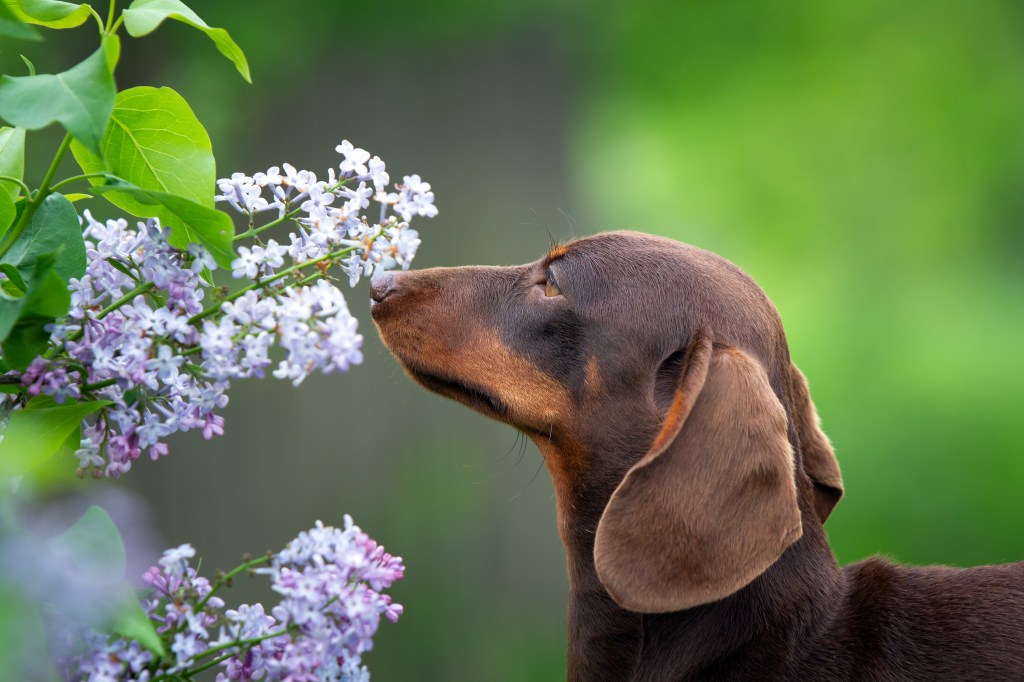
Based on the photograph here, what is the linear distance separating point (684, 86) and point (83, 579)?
10.5 meters

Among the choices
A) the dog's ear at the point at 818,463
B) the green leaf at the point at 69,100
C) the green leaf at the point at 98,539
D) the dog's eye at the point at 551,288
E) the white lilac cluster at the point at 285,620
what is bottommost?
the dog's ear at the point at 818,463

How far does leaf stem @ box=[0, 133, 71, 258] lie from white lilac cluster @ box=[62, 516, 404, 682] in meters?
0.44

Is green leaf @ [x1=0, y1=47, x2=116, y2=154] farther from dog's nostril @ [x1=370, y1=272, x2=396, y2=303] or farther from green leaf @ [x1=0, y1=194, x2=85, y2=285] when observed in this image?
dog's nostril @ [x1=370, y1=272, x2=396, y2=303]

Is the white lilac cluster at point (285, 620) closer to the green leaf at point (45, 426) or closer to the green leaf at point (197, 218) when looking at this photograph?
the green leaf at point (45, 426)

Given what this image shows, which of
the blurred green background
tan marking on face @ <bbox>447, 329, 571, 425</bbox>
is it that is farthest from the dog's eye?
the blurred green background

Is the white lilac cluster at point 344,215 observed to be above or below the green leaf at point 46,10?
below

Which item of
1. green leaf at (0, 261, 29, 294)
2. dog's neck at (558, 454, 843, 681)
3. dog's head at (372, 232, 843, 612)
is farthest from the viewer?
dog's neck at (558, 454, 843, 681)

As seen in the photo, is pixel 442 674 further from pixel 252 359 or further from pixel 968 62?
pixel 968 62

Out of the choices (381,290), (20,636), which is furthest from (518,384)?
(20,636)

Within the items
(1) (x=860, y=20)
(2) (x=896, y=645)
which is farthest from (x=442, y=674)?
(1) (x=860, y=20)

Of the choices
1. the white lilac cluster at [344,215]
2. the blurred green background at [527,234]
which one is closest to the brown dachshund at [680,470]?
the white lilac cluster at [344,215]

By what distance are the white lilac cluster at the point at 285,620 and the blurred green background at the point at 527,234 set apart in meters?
3.41

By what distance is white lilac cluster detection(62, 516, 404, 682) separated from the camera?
50.3 inches

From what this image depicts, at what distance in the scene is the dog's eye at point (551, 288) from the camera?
270cm
